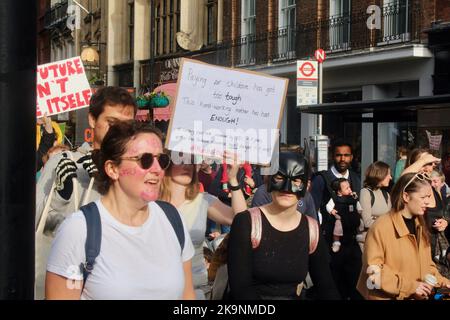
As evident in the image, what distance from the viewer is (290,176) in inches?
208

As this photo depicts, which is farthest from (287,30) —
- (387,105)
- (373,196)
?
(373,196)

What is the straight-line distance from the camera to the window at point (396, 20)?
21750mm

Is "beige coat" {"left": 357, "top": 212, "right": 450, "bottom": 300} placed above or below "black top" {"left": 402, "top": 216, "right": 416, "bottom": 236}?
below

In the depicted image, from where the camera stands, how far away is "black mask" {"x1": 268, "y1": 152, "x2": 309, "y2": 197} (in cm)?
527

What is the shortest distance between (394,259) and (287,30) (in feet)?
70.5

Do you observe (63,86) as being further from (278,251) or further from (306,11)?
(306,11)

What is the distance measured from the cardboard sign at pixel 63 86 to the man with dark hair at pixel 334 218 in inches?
111

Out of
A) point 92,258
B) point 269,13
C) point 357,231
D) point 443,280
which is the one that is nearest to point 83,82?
point 357,231

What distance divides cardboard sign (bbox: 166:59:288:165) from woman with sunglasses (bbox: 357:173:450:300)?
0.93 metres

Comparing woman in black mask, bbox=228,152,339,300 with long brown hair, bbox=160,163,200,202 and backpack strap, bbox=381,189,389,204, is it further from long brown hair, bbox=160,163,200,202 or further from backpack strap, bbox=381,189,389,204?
backpack strap, bbox=381,189,389,204

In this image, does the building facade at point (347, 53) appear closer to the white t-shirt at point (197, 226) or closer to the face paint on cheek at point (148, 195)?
the white t-shirt at point (197, 226)

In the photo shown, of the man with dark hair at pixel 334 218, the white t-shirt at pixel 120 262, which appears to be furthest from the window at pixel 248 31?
the white t-shirt at pixel 120 262

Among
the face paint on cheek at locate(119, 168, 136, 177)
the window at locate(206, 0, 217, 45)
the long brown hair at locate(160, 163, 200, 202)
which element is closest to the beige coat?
the long brown hair at locate(160, 163, 200, 202)

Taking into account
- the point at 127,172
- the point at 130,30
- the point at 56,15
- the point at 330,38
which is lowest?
the point at 127,172
